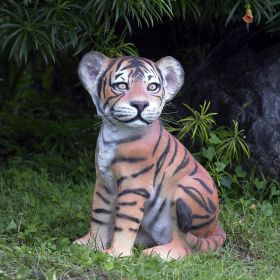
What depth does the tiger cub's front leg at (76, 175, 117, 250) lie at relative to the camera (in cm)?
482

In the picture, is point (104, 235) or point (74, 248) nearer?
point (74, 248)

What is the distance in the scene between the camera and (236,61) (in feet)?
21.0

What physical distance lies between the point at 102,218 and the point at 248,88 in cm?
187

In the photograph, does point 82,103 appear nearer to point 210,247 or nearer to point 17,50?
point 17,50

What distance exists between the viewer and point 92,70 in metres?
4.74

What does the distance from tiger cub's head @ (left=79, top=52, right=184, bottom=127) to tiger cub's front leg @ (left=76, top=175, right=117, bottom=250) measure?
0.46 m

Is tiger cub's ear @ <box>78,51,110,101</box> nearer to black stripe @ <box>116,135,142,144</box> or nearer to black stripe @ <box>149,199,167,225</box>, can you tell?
black stripe @ <box>116,135,142,144</box>

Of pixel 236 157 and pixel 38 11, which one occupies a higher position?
pixel 38 11

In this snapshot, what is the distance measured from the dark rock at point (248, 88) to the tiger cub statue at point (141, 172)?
3.81 ft

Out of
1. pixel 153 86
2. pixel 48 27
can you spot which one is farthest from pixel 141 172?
pixel 48 27

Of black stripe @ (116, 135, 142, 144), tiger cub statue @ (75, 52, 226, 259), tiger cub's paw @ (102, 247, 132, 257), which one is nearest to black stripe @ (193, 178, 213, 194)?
tiger cub statue @ (75, 52, 226, 259)

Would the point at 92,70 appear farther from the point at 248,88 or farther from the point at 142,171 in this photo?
the point at 248,88

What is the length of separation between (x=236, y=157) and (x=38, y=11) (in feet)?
5.81

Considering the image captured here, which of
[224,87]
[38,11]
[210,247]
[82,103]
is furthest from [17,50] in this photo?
[82,103]
